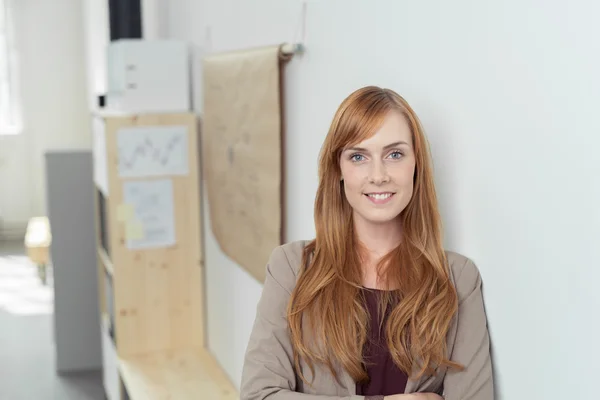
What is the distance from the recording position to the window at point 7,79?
798 centimetres

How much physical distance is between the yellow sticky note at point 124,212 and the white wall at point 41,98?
4.77 meters

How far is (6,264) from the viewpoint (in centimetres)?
726

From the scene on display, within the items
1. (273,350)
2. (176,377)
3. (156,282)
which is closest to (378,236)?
(273,350)

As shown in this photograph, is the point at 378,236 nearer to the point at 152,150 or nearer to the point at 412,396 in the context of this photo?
the point at 412,396

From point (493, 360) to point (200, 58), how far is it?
228 centimetres

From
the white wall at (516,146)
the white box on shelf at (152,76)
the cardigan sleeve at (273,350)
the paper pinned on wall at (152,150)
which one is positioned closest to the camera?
the white wall at (516,146)

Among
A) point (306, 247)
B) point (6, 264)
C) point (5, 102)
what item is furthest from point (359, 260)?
point (5, 102)

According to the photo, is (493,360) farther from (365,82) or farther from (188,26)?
(188,26)

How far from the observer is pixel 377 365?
168 centimetres

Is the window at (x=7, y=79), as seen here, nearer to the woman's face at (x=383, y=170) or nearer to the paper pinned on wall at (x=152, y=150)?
the paper pinned on wall at (x=152, y=150)

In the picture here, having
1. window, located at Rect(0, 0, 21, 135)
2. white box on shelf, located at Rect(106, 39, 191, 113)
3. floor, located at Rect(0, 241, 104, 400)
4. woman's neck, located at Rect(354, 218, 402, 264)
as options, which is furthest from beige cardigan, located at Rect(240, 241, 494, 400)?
window, located at Rect(0, 0, 21, 135)

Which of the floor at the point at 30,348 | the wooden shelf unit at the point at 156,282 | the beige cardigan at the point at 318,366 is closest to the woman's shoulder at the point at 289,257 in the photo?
the beige cardigan at the point at 318,366

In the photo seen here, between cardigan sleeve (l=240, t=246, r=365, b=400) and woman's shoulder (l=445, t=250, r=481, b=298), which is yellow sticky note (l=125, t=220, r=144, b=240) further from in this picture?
woman's shoulder (l=445, t=250, r=481, b=298)

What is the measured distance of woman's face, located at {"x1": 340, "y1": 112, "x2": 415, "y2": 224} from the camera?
162 cm
